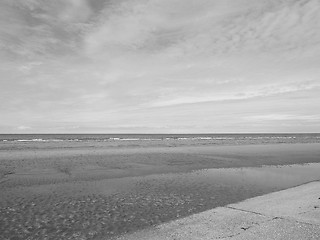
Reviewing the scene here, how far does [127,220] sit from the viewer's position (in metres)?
10.0

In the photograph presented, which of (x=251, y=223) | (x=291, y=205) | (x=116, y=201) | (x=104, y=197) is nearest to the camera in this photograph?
(x=251, y=223)

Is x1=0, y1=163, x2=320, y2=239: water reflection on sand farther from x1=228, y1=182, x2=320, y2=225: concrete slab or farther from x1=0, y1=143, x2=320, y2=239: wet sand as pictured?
x1=228, y1=182, x2=320, y2=225: concrete slab

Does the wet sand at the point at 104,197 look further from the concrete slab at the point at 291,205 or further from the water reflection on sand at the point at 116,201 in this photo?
the concrete slab at the point at 291,205

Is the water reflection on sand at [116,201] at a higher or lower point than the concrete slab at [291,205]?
lower

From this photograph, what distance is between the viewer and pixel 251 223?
8.65 metres

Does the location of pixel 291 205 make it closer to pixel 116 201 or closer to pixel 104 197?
pixel 116 201

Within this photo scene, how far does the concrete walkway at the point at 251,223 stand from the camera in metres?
7.68

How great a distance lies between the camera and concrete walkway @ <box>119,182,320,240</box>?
768cm

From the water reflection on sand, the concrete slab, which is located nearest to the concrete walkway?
the concrete slab

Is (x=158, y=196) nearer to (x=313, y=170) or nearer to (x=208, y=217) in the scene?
(x=208, y=217)

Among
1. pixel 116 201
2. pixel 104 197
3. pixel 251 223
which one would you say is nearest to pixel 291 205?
pixel 251 223

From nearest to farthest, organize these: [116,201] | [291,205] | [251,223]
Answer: [251,223] < [291,205] < [116,201]

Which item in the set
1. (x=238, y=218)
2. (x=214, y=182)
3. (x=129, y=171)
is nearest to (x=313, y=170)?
(x=214, y=182)

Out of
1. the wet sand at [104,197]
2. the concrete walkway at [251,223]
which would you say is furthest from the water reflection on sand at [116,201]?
the concrete walkway at [251,223]
